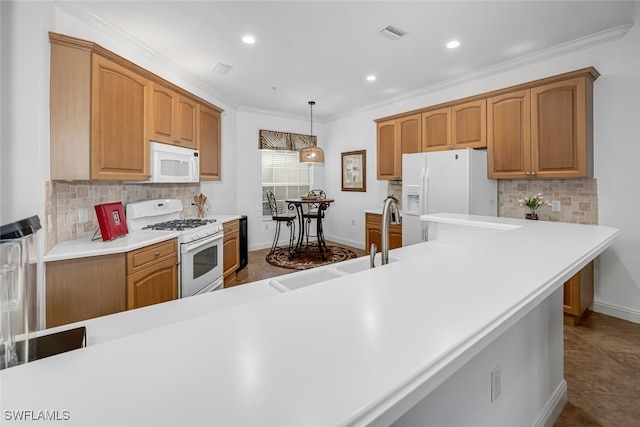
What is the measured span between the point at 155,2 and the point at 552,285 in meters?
3.11

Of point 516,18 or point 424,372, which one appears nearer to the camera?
point 424,372

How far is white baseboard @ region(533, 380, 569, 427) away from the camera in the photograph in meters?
1.57

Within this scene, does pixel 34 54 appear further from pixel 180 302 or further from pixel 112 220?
pixel 180 302

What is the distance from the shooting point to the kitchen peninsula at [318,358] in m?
0.40

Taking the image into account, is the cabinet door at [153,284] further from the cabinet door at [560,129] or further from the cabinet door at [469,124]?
the cabinet door at [560,129]

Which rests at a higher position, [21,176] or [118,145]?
[118,145]

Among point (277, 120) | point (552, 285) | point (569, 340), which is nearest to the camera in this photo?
point (552, 285)

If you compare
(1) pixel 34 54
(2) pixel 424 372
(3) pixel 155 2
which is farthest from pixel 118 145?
(2) pixel 424 372

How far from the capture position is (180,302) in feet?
3.98

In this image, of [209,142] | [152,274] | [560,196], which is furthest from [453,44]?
[152,274]

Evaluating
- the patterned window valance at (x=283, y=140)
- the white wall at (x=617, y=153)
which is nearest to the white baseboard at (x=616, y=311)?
the white wall at (x=617, y=153)

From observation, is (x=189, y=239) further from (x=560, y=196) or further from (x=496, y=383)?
(x=560, y=196)

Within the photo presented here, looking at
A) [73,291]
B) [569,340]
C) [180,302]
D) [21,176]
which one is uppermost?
[21,176]

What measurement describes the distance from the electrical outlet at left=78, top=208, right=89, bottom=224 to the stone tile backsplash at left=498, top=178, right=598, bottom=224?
440cm
